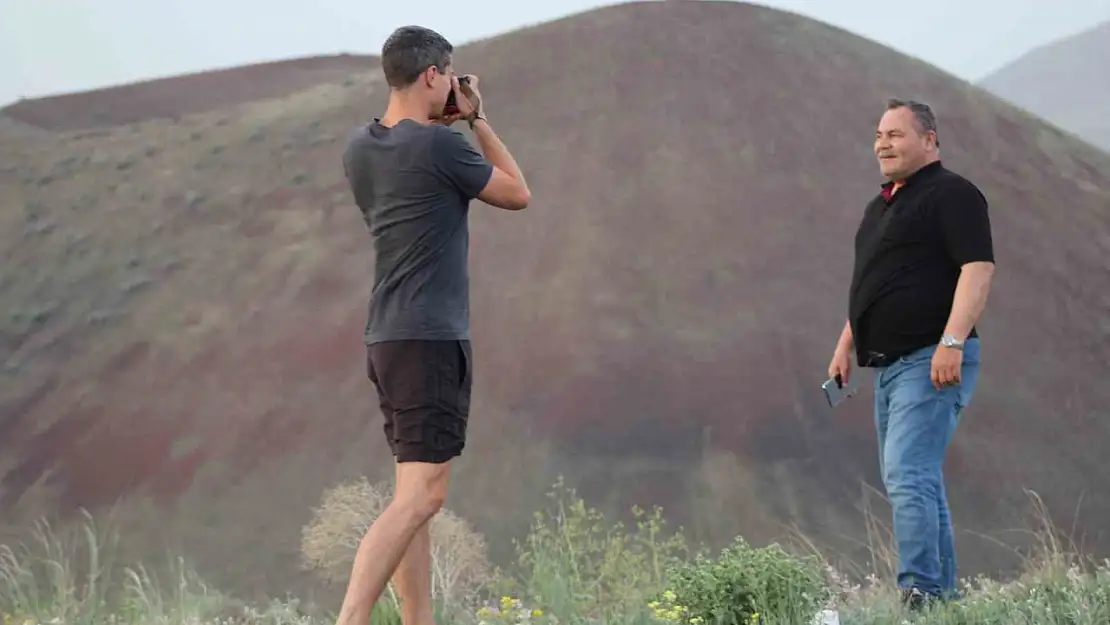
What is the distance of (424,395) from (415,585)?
0.60 metres

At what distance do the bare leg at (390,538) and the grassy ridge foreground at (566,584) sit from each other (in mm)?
558

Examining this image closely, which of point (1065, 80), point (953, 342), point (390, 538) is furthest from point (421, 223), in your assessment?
point (1065, 80)

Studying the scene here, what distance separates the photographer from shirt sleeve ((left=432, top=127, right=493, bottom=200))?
120 inches

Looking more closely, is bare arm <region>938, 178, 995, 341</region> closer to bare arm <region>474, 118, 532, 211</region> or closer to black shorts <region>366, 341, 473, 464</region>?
bare arm <region>474, 118, 532, 211</region>

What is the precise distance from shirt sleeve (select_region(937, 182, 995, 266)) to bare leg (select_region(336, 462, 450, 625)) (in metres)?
1.94

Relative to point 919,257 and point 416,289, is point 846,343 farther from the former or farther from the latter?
point 416,289

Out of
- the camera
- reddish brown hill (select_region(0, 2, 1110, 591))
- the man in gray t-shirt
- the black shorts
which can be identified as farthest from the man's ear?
reddish brown hill (select_region(0, 2, 1110, 591))

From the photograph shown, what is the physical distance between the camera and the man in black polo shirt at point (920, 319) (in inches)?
144

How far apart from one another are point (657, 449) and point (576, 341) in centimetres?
108

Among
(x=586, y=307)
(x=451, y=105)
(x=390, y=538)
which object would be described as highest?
(x=586, y=307)

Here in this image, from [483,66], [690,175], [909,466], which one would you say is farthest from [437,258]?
[483,66]

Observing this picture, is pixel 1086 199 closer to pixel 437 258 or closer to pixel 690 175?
pixel 690 175

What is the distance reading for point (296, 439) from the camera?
7359 millimetres

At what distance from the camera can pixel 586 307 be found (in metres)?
7.86
